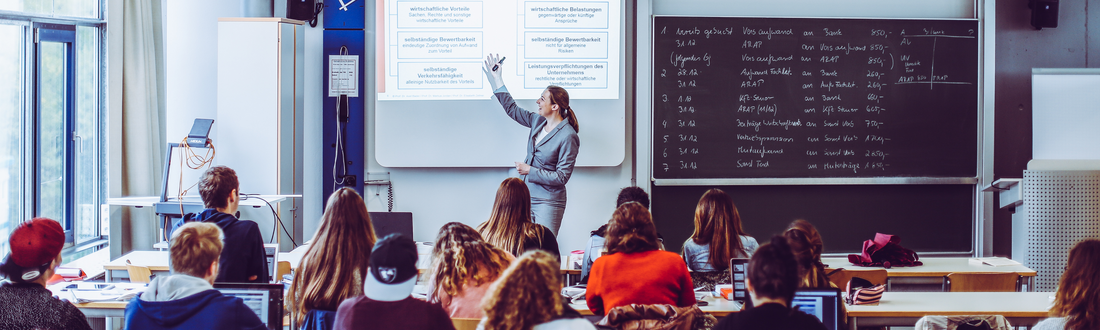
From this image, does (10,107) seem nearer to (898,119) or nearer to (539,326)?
(539,326)

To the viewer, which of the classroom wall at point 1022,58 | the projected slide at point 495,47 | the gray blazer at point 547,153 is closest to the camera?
the gray blazer at point 547,153

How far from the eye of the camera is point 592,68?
4910 millimetres

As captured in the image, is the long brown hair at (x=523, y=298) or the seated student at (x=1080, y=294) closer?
the long brown hair at (x=523, y=298)

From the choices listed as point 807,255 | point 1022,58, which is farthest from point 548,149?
point 1022,58

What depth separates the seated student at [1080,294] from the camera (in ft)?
7.06

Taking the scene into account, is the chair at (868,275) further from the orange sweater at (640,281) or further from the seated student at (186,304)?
the seated student at (186,304)

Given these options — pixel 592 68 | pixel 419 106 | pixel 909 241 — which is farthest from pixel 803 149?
pixel 419 106

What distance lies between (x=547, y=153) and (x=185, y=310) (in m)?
2.77

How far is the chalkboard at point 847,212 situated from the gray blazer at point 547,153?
0.87 metres

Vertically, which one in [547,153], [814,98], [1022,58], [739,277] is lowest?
[739,277]

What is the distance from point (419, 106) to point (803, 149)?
271 cm

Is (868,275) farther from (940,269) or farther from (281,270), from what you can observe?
(281,270)

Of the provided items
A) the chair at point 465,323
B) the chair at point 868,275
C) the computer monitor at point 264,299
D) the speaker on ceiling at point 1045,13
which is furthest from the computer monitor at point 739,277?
the speaker on ceiling at point 1045,13

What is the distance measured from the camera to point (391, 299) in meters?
1.78
